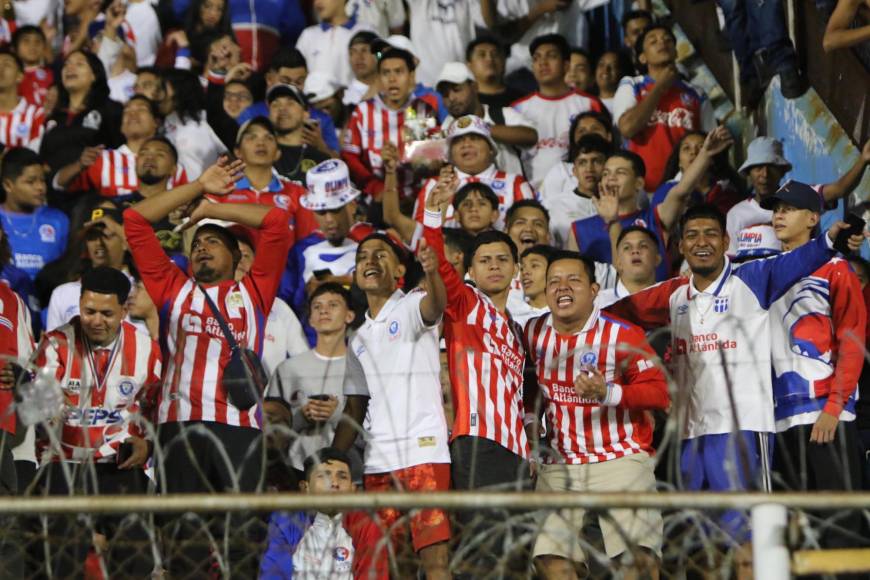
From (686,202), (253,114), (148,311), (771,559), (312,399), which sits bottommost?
(771,559)

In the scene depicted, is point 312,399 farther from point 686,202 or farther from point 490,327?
point 686,202

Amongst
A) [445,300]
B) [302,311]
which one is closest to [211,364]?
[445,300]

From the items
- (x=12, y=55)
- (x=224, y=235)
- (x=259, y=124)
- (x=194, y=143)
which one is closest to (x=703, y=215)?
(x=224, y=235)

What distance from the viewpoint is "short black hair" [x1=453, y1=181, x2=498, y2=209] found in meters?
9.09

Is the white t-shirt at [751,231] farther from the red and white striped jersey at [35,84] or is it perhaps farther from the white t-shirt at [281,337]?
the red and white striped jersey at [35,84]

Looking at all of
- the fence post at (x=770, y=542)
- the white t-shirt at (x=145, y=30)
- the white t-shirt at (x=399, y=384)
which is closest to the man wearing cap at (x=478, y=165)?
the white t-shirt at (x=399, y=384)

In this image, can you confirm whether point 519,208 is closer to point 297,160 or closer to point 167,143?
point 297,160

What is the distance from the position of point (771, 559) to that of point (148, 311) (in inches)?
211

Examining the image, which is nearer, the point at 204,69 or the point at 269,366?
the point at 269,366

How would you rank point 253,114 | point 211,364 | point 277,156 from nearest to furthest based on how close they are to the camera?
point 211,364 < point 277,156 < point 253,114

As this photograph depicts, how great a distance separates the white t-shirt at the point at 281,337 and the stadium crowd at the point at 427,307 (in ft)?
0.05

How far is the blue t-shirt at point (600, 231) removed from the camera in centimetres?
905

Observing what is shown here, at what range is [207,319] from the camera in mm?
7340

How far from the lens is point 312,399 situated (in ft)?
22.0
